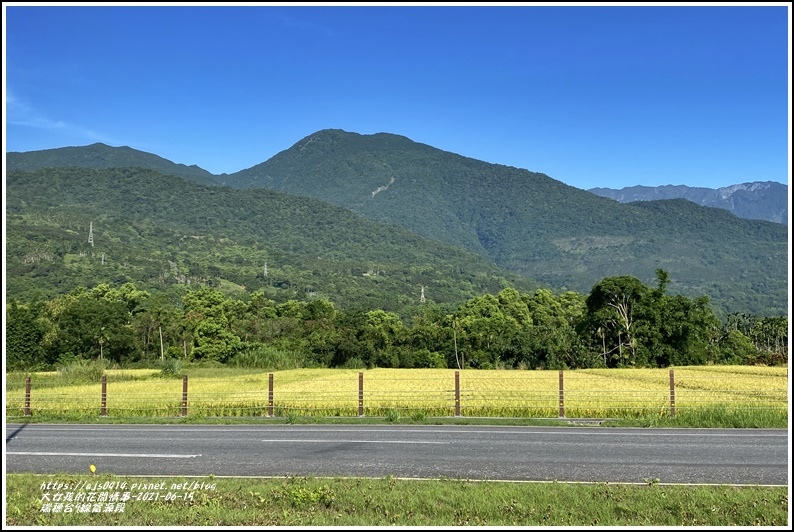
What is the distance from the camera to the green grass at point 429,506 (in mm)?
8320

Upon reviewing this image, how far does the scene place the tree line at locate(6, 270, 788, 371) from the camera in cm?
5859

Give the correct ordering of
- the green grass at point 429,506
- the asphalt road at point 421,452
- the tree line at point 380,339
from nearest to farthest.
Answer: the green grass at point 429,506 < the asphalt road at point 421,452 < the tree line at point 380,339

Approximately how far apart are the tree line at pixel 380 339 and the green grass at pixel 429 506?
5129 cm

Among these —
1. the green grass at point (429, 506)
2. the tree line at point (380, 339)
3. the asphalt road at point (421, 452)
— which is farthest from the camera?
the tree line at point (380, 339)

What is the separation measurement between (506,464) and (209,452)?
236 inches

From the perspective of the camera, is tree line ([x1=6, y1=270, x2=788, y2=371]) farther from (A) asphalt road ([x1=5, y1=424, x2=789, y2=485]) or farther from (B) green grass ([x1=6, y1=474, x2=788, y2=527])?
(B) green grass ([x1=6, y1=474, x2=788, y2=527])

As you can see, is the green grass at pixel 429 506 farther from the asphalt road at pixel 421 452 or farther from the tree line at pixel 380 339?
the tree line at pixel 380 339

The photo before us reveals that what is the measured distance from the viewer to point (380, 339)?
6856cm

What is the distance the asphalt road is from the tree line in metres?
44.3

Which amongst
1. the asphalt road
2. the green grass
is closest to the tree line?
the asphalt road

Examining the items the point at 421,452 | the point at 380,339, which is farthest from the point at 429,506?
the point at 380,339

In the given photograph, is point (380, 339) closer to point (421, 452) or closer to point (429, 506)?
point (421, 452)

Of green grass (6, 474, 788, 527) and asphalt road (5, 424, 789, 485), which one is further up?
green grass (6, 474, 788, 527)

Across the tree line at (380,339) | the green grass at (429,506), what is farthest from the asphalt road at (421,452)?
the tree line at (380,339)
